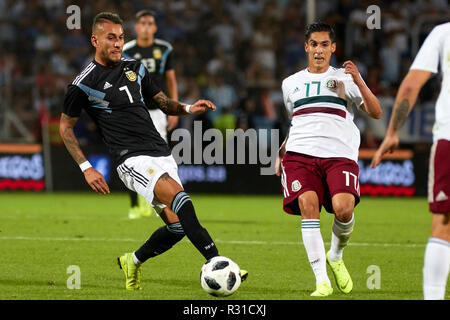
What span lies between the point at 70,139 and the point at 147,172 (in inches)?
28.2

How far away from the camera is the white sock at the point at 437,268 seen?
16.0 feet

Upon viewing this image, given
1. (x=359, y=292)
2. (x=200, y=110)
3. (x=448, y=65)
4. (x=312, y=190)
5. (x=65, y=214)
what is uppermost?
(x=448, y=65)

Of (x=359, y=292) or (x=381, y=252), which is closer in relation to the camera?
(x=359, y=292)

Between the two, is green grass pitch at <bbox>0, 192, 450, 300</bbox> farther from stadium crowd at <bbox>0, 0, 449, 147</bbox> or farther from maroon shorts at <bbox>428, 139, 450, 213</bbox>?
stadium crowd at <bbox>0, 0, 449, 147</bbox>

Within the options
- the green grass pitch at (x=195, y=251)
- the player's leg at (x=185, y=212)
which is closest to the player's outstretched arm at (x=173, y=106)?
the player's leg at (x=185, y=212)

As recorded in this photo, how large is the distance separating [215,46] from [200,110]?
46.4 ft

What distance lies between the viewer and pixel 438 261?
4.89 meters

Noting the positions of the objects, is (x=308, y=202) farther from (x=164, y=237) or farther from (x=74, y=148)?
(x=74, y=148)

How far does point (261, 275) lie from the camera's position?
746cm

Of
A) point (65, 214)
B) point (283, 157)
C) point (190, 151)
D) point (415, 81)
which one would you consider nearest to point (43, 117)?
point (190, 151)

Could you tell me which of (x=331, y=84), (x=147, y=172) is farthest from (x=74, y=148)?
(x=331, y=84)

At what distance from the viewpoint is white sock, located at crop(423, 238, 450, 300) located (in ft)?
16.0

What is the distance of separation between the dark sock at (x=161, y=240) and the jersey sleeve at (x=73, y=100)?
113 centimetres

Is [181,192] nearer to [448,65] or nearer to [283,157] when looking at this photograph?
[283,157]
